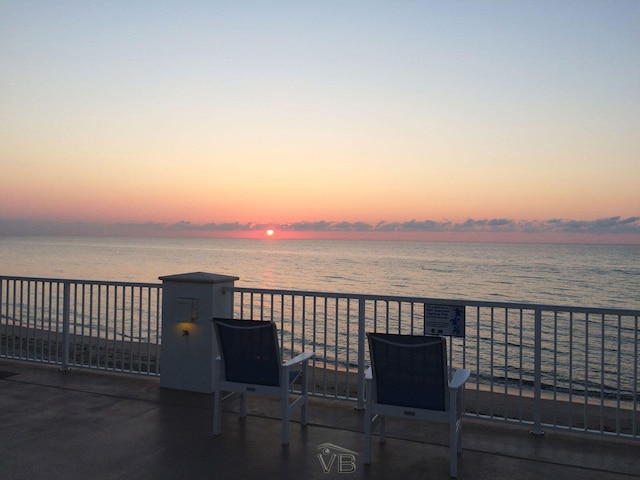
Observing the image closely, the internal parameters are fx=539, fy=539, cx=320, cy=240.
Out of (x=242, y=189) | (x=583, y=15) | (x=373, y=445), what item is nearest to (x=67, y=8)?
(x=373, y=445)

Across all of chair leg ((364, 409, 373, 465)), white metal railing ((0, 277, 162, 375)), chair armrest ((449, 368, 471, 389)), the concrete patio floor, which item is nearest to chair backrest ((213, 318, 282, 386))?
the concrete patio floor

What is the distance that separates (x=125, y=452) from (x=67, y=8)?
28.5 feet

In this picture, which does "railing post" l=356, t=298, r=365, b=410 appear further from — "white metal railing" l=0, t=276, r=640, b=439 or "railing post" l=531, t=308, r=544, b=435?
"railing post" l=531, t=308, r=544, b=435

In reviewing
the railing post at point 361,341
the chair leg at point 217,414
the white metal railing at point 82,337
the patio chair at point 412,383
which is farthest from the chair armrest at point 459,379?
the white metal railing at point 82,337

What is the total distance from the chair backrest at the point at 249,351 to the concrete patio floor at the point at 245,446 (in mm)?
472

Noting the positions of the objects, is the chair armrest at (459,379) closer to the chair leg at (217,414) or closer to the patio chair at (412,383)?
the patio chair at (412,383)

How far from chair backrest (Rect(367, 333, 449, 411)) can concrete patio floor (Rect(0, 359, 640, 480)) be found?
18.0 inches

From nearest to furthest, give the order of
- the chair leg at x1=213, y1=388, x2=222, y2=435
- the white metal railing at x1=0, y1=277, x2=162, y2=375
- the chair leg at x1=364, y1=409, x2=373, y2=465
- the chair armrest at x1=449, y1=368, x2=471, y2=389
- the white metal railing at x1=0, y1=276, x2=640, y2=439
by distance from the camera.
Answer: the chair armrest at x1=449, y1=368, x2=471, y2=389 < the chair leg at x1=364, y1=409, x2=373, y2=465 < the chair leg at x1=213, y1=388, x2=222, y2=435 < the white metal railing at x1=0, y1=276, x2=640, y2=439 < the white metal railing at x1=0, y1=277, x2=162, y2=375

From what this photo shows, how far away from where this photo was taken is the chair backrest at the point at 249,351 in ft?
13.4

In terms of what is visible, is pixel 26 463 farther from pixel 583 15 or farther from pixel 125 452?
pixel 583 15

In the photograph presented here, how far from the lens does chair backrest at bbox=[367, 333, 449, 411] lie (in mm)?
3457

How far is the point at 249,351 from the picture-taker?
163 inches

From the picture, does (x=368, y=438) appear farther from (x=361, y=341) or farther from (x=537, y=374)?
(x=537, y=374)

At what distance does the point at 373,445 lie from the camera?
4.03 meters
